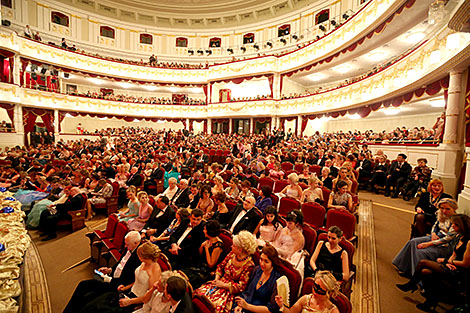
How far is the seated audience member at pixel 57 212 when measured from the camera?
450 centimetres

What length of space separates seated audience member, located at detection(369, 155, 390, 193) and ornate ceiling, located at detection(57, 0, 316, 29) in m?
17.7

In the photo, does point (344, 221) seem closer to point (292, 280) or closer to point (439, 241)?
point (439, 241)

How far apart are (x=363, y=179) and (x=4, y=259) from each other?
792 centimetres

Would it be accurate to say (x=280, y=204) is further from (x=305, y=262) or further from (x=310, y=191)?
(x=305, y=262)

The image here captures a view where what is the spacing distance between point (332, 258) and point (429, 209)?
1959mm

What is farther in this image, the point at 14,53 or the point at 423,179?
the point at 14,53

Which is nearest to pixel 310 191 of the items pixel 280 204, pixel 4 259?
pixel 280 204

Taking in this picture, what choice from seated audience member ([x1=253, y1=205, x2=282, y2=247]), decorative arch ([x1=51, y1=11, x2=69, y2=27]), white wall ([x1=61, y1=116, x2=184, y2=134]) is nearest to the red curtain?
white wall ([x1=61, y1=116, x2=184, y2=134])

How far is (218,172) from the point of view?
20.5ft

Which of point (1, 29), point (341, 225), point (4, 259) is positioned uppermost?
point (1, 29)

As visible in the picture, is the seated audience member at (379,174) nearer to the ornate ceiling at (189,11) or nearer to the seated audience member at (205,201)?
the seated audience member at (205,201)

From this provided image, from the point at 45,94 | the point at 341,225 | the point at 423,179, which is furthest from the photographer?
the point at 45,94

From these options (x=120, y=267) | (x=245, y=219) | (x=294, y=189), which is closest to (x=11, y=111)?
(x=120, y=267)

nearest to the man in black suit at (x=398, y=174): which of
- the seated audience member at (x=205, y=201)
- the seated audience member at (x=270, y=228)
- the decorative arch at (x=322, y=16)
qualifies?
the seated audience member at (x=270, y=228)
